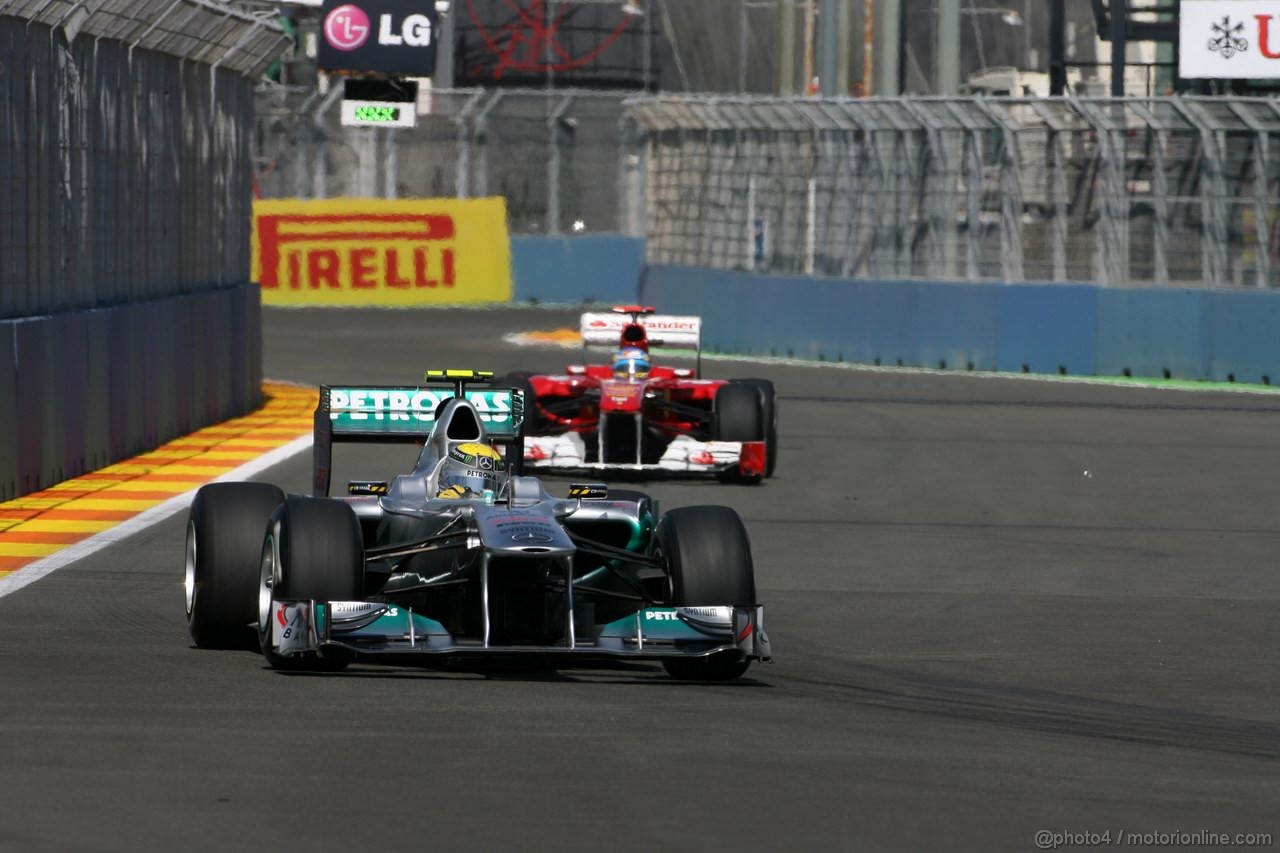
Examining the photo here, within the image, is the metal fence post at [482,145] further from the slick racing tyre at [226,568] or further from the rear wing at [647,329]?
the slick racing tyre at [226,568]

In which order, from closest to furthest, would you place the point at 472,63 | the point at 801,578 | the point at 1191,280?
1. the point at 801,578
2. the point at 1191,280
3. the point at 472,63

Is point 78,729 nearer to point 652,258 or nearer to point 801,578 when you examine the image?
point 801,578

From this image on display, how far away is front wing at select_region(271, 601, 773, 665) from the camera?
8844mm

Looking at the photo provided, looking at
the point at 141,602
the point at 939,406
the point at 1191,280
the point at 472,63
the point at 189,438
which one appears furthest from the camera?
the point at 472,63

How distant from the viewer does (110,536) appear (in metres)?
13.6

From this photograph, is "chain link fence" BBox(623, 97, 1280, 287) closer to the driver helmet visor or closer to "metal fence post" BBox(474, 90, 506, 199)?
"metal fence post" BBox(474, 90, 506, 199)

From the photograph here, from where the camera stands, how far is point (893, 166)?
31.2m

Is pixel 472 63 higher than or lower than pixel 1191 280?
higher

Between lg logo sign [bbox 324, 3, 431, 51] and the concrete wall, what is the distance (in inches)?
469

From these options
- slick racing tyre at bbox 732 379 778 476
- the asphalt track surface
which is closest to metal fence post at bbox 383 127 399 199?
slick racing tyre at bbox 732 379 778 476

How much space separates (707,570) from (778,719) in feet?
3.27

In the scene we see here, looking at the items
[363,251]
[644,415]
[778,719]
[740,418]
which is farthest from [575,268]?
[778,719]

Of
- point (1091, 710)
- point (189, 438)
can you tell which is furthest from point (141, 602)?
point (189, 438)

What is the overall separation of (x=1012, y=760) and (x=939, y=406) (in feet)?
55.7
